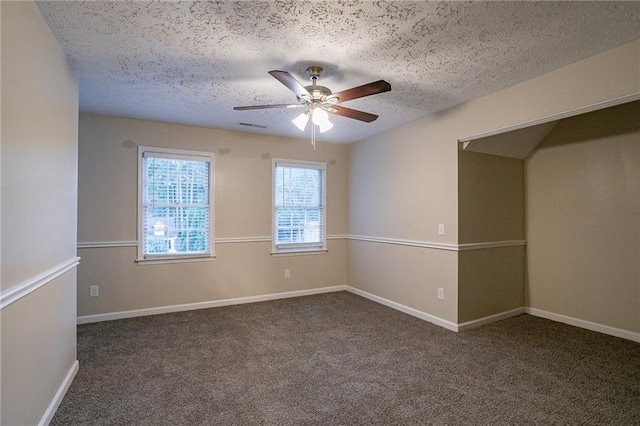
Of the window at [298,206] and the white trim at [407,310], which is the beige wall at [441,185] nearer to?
the white trim at [407,310]

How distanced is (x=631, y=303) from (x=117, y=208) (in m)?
5.68

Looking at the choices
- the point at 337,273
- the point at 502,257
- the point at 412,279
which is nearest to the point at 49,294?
the point at 412,279

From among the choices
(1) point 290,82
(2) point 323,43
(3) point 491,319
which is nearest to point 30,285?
(1) point 290,82

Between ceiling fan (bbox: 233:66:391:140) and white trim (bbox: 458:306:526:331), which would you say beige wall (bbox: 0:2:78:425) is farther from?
white trim (bbox: 458:306:526:331)

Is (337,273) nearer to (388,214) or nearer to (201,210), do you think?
(388,214)

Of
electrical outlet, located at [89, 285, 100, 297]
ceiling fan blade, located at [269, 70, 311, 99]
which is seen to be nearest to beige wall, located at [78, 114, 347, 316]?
electrical outlet, located at [89, 285, 100, 297]

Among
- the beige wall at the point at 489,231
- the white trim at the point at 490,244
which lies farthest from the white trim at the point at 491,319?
the white trim at the point at 490,244

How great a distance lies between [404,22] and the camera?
197 centimetres

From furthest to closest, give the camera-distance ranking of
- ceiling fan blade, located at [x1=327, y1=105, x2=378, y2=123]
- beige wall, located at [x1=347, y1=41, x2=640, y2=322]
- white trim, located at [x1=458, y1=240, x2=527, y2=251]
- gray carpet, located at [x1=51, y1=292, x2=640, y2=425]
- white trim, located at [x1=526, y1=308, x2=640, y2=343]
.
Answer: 1. white trim, located at [x1=458, y1=240, x2=527, y2=251]
2. white trim, located at [x1=526, y1=308, x2=640, y2=343]
3. ceiling fan blade, located at [x1=327, y1=105, x2=378, y2=123]
4. beige wall, located at [x1=347, y1=41, x2=640, y2=322]
5. gray carpet, located at [x1=51, y1=292, x2=640, y2=425]

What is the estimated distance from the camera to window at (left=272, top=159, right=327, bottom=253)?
4789mm

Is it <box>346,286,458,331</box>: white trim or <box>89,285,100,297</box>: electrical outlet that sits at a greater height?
<box>89,285,100,297</box>: electrical outlet

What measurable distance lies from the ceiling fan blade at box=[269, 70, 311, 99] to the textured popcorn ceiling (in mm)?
269

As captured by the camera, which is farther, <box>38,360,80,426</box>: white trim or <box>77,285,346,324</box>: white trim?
<box>77,285,346,324</box>: white trim

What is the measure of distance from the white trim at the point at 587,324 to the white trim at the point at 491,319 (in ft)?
0.50
